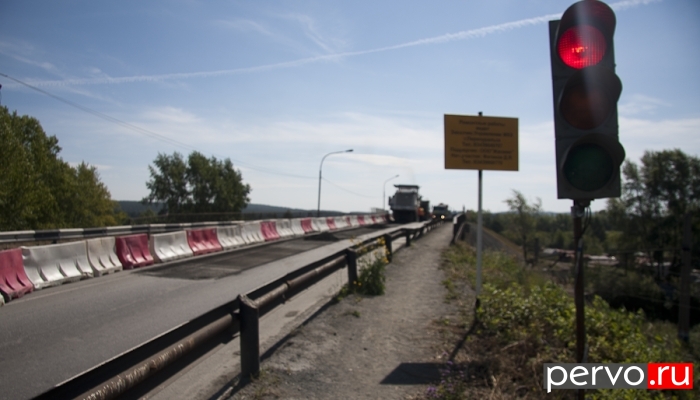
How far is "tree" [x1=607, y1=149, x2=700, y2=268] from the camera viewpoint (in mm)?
52156

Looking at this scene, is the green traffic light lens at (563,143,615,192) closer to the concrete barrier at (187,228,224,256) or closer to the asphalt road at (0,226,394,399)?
the asphalt road at (0,226,394,399)

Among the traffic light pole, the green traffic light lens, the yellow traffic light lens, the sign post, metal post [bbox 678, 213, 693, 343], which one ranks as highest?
the sign post

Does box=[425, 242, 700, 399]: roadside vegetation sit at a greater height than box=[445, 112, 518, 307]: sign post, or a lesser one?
lesser

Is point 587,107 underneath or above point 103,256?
above

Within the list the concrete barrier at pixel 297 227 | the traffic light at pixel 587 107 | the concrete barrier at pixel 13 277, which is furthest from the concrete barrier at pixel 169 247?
the traffic light at pixel 587 107

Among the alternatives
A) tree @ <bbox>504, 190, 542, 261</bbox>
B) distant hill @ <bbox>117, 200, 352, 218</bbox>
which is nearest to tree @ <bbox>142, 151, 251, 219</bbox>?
distant hill @ <bbox>117, 200, 352, 218</bbox>

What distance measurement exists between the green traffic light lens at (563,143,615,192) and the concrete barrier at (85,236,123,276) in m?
12.2

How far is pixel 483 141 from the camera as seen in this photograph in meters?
7.99

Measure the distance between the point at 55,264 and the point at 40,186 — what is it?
31595 millimetres

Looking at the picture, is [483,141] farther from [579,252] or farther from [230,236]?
[230,236]

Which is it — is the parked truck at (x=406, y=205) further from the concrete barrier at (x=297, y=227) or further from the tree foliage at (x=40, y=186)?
the tree foliage at (x=40, y=186)

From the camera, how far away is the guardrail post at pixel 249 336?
428cm

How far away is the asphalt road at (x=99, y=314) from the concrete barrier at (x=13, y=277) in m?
0.21

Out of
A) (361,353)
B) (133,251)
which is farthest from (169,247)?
(361,353)
